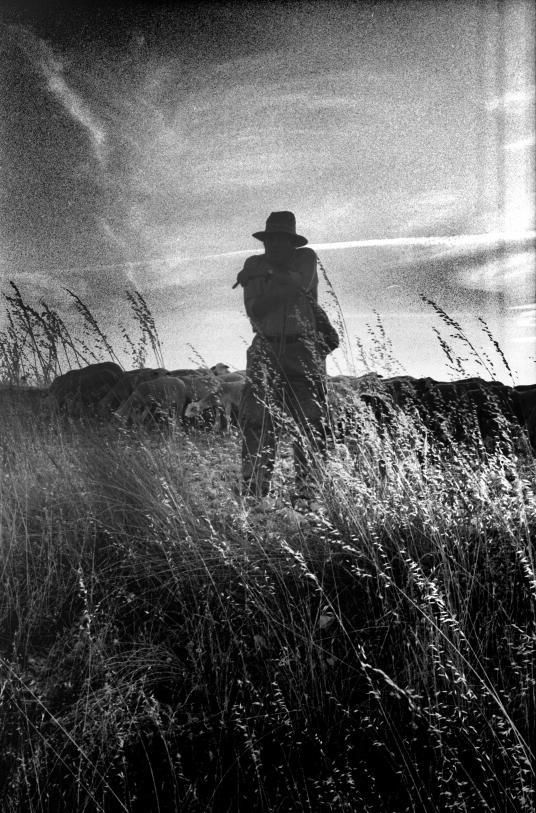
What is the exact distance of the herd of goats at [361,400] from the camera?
8.74 feet

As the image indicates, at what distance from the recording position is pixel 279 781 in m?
1.32

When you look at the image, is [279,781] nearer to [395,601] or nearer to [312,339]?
[395,601]

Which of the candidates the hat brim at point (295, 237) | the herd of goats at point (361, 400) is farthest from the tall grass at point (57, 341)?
the hat brim at point (295, 237)

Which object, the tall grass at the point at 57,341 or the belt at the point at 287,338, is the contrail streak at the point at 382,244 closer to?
the tall grass at the point at 57,341

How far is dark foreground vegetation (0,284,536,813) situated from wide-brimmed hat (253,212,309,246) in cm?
100

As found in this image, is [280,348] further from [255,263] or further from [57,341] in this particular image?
[57,341]

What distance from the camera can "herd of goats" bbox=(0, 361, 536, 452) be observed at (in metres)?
2.66

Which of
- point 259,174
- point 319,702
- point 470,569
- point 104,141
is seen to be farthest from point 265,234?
point 319,702

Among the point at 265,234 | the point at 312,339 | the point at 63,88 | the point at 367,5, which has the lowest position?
the point at 312,339

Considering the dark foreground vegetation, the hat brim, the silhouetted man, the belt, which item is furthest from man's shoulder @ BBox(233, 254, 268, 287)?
the dark foreground vegetation

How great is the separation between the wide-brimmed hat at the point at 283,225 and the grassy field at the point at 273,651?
3.47 feet

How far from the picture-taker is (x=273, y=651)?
5.39ft

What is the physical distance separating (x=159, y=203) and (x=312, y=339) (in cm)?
99

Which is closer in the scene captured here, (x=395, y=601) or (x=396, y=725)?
(x=396, y=725)
